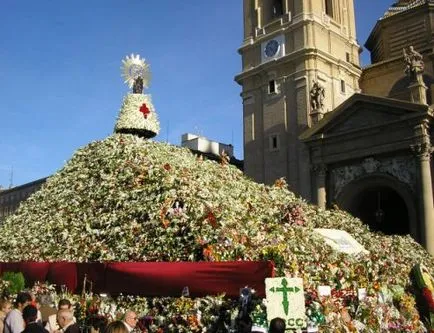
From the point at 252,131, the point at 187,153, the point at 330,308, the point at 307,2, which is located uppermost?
the point at 307,2

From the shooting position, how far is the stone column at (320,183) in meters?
31.2

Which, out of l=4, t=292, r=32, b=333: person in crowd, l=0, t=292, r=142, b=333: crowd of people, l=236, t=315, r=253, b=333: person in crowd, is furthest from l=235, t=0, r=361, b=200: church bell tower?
l=4, t=292, r=32, b=333: person in crowd

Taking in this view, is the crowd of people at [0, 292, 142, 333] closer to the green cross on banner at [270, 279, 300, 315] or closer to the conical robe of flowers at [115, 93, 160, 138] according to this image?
the green cross on banner at [270, 279, 300, 315]

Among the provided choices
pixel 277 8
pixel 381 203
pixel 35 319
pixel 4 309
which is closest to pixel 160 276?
pixel 4 309

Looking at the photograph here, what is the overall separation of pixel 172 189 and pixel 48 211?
4.26m

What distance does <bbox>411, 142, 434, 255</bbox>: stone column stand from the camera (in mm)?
26797

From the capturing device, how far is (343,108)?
3038cm

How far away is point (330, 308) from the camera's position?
11.4 meters

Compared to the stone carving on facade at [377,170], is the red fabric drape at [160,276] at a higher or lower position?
lower

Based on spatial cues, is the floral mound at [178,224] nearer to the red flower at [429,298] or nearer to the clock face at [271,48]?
the red flower at [429,298]

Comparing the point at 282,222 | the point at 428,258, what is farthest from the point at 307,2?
the point at 282,222

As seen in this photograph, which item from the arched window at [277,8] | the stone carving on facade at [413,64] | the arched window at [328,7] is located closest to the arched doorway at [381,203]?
the stone carving on facade at [413,64]

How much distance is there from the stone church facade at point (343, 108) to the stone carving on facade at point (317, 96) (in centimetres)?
6

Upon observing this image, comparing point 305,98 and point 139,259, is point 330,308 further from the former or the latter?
point 305,98
